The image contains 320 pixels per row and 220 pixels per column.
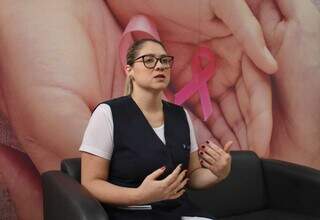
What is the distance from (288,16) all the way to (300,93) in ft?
1.58

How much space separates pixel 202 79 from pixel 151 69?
936 millimetres

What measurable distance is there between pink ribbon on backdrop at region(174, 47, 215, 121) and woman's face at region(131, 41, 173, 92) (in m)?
0.84

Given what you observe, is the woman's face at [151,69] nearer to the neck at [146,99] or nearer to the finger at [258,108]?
the neck at [146,99]

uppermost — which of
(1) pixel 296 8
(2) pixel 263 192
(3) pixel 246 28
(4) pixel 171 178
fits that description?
(1) pixel 296 8

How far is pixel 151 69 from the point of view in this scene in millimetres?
1548

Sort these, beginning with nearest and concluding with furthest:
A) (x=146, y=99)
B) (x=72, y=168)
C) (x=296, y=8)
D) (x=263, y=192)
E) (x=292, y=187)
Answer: (x=146, y=99) < (x=72, y=168) < (x=292, y=187) < (x=263, y=192) < (x=296, y=8)

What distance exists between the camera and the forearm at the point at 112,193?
1412 mm

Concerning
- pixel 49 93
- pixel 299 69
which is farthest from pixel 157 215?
pixel 299 69

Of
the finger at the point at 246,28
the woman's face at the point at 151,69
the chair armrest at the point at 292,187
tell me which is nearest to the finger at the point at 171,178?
the woman's face at the point at 151,69

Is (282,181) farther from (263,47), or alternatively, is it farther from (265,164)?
(263,47)

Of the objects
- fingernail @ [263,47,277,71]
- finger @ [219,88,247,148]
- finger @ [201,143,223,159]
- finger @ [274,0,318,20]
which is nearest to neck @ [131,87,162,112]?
finger @ [201,143,223,159]

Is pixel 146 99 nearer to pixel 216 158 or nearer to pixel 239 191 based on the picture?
pixel 216 158

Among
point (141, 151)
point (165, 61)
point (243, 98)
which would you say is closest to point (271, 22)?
point (243, 98)

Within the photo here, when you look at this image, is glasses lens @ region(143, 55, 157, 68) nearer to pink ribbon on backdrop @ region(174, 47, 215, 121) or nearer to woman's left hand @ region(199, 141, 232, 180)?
woman's left hand @ region(199, 141, 232, 180)
